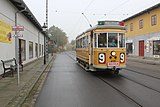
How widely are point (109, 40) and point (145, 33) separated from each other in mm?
26137

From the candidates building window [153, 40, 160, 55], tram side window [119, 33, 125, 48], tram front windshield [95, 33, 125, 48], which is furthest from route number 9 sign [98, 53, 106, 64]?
building window [153, 40, 160, 55]

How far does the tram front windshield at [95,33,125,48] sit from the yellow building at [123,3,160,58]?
64.7 ft

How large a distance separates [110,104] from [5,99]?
321 centimetres

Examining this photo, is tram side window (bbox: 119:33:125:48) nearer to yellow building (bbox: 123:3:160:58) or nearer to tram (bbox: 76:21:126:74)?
tram (bbox: 76:21:126:74)

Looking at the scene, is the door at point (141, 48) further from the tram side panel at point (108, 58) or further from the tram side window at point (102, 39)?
the tram side window at point (102, 39)

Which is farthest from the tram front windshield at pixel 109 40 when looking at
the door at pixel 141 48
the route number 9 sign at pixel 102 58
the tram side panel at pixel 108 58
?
the door at pixel 141 48

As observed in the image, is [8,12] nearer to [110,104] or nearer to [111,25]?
[111,25]

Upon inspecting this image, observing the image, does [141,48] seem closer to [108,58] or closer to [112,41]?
[112,41]

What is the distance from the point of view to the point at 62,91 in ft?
32.9

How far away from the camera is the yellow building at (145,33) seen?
35.1 meters

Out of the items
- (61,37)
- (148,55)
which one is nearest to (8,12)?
(148,55)

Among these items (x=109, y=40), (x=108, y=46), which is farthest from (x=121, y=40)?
(x=108, y=46)

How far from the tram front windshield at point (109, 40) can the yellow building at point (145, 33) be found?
19.7 metres

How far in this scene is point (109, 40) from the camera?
15.0m
